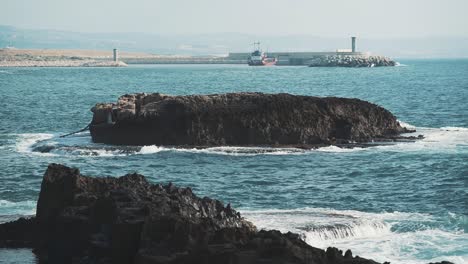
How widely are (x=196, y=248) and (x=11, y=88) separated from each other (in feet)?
A: 318

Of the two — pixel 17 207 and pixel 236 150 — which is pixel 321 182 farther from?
pixel 17 207

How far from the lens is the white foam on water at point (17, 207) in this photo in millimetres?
28727

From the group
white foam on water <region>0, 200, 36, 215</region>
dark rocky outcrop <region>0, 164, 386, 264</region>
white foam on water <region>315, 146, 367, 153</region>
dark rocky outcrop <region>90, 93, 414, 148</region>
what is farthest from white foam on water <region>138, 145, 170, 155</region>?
dark rocky outcrop <region>0, 164, 386, 264</region>

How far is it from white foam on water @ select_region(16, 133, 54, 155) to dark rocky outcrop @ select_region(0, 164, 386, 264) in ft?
67.7

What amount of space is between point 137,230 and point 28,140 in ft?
105

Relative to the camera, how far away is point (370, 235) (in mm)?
26578

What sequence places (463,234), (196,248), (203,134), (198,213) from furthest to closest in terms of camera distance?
(203,134) < (463,234) < (198,213) < (196,248)

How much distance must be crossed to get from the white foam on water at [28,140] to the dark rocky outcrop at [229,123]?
10.4 ft

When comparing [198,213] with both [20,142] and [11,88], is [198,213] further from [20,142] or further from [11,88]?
[11,88]

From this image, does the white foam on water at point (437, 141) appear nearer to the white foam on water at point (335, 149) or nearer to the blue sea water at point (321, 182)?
the blue sea water at point (321, 182)

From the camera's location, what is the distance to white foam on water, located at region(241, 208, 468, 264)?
24.1m

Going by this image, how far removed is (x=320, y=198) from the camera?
32.7 metres

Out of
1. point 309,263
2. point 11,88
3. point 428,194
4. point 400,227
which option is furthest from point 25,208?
point 11,88

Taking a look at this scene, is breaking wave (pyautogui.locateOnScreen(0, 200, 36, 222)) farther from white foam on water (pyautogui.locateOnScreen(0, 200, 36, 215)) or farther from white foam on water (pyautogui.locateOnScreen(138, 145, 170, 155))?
white foam on water (pyautogui.locateOnScreen(138, 145, 170, 155))
